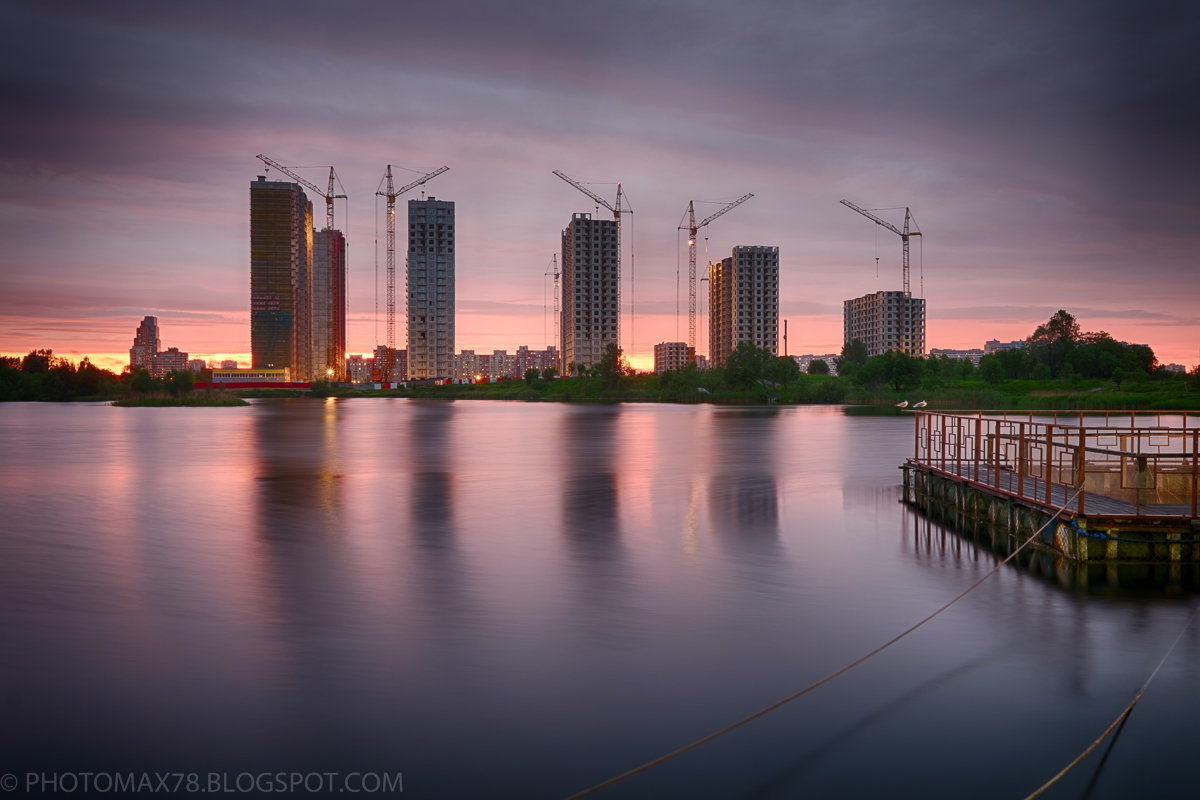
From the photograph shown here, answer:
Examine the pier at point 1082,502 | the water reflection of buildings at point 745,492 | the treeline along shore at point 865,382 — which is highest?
A: the treeline along shore at point 865,382

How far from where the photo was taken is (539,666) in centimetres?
1159

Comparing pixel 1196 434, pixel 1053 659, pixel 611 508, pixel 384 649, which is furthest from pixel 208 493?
pixel 1196 434

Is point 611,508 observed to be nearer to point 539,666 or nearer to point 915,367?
point 539,666

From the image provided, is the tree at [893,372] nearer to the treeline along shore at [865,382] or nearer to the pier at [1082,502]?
the treeline along shore at [865,382]

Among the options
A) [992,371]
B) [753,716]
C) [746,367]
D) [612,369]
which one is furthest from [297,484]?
[612,369]

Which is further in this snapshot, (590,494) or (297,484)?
(297,484)

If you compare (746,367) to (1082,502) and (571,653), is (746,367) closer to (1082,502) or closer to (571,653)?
(1082,502)

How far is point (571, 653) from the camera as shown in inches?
478

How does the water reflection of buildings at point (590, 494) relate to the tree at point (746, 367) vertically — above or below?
below

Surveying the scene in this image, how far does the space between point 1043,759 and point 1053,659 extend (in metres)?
3.52

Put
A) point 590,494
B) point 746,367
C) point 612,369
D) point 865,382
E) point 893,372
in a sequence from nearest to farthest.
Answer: point 590,494
point 893,372
point 865,382
point 746,367
point 612,369

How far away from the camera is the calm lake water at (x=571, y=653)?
8.73 metres

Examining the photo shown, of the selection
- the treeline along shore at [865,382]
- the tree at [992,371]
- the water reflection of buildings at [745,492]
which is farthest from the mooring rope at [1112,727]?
the tree at [992,371]

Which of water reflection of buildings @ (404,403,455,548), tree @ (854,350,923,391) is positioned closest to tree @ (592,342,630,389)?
tree @ (854,350,923,391)
